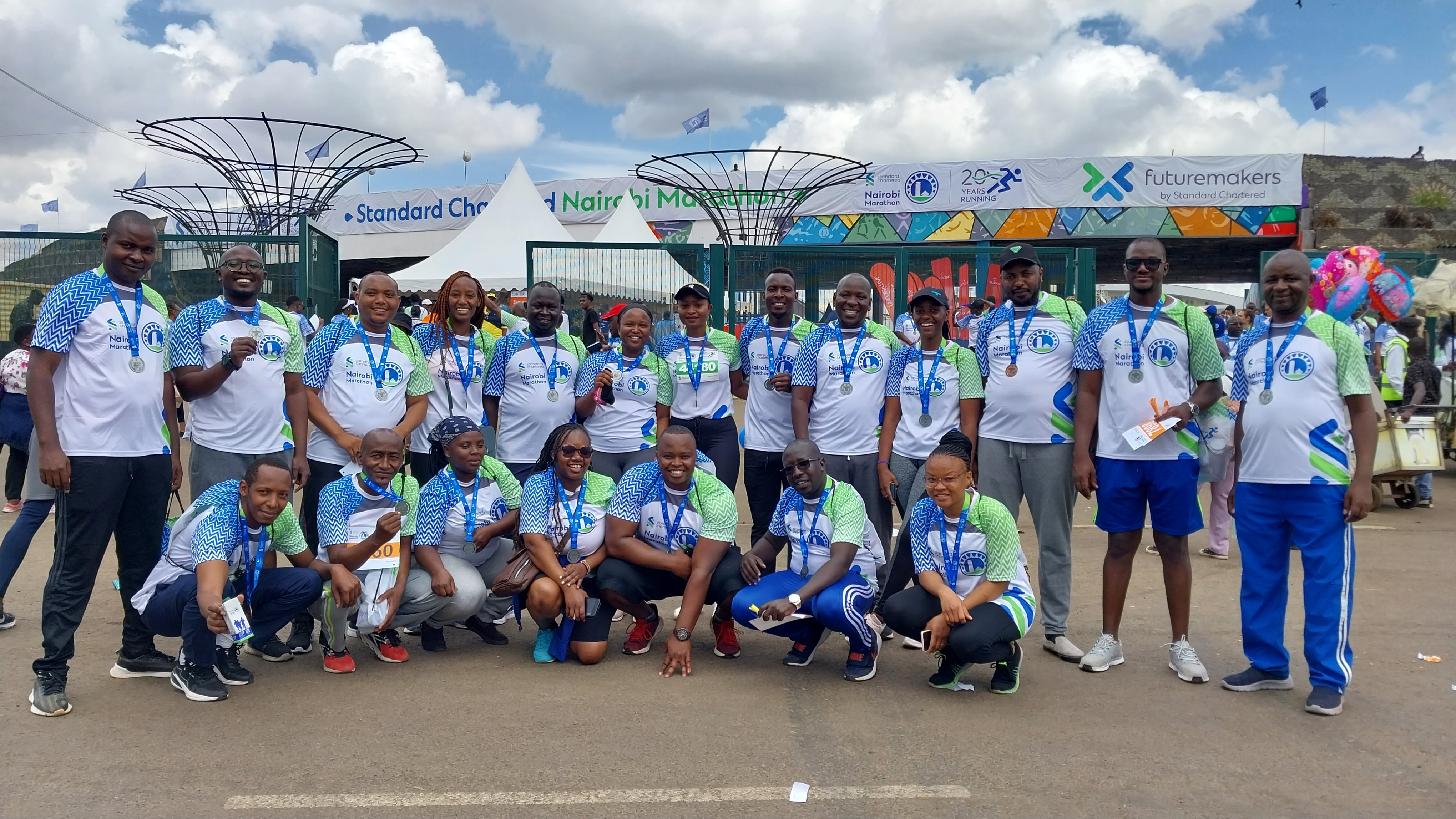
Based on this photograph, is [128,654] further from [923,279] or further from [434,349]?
[923,279]

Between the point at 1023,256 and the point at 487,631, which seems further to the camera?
the point at 487,631

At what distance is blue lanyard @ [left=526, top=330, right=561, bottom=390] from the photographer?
6340mm

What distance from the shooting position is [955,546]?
482 centimetres

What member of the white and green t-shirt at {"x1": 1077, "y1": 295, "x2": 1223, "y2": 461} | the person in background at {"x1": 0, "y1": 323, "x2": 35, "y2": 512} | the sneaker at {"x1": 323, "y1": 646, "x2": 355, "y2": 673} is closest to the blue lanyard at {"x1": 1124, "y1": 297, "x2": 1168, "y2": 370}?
the white and green t-shirt at {"x1": 1077, "y1": 295, "x2": 1223, "y2": 461}

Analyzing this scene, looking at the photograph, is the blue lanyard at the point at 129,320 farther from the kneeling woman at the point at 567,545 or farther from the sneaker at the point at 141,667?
the kneeling woman at the point at 567,545

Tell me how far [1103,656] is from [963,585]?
2.92 ft

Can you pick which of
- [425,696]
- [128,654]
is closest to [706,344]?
[425,696]

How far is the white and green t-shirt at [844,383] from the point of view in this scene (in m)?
5.94

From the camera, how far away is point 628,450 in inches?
249

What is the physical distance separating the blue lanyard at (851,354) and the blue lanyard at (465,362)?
1799 mm

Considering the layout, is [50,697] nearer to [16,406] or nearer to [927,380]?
[16,406]

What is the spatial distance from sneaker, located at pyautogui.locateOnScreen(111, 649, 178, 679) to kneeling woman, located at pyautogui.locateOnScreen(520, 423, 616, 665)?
1692 mm

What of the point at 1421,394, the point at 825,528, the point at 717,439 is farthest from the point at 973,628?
the point at 1421,394

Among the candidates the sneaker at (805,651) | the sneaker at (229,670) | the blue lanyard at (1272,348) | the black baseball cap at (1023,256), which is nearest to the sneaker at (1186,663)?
the blue lanyard at (1272,348)
